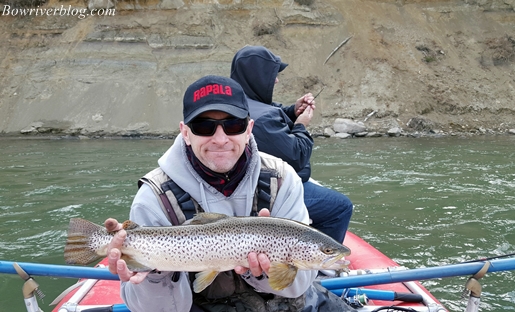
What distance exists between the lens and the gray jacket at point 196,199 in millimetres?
2438

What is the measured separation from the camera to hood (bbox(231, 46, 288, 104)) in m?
3.83

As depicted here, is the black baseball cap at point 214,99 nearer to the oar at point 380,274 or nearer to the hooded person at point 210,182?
the hooded person at point 210,182

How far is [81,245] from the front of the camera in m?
2.31

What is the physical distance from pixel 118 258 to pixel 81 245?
0.23 metres

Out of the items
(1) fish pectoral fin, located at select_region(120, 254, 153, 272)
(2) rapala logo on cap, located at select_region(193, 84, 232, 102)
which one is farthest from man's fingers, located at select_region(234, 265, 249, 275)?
(2) rapala logo on cap, located at select_region(193, 84, 232, 102)

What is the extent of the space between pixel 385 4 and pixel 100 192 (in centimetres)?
2071

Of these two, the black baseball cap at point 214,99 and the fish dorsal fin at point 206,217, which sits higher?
the black baseball cap at point 214,99

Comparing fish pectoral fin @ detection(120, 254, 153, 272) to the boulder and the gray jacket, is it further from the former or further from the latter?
the boulder

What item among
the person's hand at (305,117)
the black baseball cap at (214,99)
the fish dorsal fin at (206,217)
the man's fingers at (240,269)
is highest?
the black baseball cap at (214,99)

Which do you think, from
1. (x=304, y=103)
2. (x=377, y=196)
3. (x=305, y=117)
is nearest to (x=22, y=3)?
(x=377, y=196)

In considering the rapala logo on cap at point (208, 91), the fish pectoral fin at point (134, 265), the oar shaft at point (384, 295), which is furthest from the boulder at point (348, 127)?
the fish pectoral fin at point (134, 265)

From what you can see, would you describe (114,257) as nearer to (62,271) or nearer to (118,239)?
(118,239)

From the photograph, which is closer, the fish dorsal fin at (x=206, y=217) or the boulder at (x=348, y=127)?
the fish dorsal fin at (x=206, y=217)

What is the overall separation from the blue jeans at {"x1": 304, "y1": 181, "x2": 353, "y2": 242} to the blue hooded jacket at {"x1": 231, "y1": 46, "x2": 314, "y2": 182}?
0.16m
